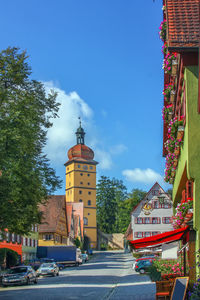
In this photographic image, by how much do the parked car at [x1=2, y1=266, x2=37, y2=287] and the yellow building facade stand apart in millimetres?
93063

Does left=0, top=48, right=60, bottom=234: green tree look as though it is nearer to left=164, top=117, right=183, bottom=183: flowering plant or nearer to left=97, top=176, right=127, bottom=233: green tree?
left=164, top=117, right=183, bottom=183: flowering plant

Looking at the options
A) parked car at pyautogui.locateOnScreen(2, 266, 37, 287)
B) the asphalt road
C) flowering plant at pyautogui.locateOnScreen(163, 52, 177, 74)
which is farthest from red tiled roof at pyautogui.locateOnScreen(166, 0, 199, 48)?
parked car at pyautogui.locateOnScreen(2, 266, 37, 287)

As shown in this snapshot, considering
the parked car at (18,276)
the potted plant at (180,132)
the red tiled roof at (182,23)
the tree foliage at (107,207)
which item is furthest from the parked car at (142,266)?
the tree foliage at (107,207)

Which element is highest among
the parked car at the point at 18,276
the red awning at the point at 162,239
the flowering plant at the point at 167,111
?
the flowering plant at the point at 167,111

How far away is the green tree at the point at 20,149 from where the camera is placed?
23.2 m

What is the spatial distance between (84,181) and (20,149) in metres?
116

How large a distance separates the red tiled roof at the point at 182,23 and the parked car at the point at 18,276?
70.0 feet

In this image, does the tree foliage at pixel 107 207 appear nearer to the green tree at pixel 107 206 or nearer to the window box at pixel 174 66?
the green tree at pixel 107 206

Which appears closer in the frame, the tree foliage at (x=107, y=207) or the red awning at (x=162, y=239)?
the red awning at (x=162, y=239)

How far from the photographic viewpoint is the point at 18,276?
30875 millimetres

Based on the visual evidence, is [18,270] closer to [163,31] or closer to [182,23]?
[163,31]

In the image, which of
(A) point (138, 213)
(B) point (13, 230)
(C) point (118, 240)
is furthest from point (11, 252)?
(C) point (118, 240)

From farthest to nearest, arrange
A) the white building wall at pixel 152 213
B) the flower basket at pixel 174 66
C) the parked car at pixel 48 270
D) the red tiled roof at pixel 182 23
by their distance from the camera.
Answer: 1. the white building wall at pixel 152 213
2. the parked car at pixel 48 270
3. the flower basket at pixel 174 66
4. the red tiled roof at pixel 182 23

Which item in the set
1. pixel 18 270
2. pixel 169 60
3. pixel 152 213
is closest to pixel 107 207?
pixel 152 213
